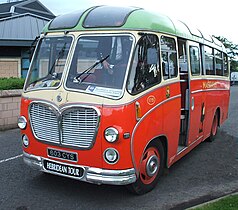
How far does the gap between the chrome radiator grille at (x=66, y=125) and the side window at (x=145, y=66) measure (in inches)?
27.2

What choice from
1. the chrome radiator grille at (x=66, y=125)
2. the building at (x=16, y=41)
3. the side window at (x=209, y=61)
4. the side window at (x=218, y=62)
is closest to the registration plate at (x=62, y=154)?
the chrome radiator grille at (x=66, y=125)

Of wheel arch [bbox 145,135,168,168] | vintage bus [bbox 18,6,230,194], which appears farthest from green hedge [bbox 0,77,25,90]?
wheel arch [bbox 145,135,168,168]

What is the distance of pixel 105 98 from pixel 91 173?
1.03m

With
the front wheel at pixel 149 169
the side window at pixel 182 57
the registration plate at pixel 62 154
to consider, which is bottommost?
the front wheel at pixel 149 169

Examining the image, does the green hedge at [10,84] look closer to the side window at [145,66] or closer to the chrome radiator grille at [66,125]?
the chrome radiator grille at [66,125]

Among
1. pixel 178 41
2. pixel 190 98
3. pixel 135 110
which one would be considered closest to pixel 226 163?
pixel 190 98

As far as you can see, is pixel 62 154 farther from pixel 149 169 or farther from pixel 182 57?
pixel 182 57

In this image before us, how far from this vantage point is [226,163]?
738 centimetres

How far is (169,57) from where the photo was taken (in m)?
5.91

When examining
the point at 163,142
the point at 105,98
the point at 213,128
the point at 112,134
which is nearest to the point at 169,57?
the point at 163,142

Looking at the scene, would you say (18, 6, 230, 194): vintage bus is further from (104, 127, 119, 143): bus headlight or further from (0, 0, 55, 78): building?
(0, 0, 55, 78): building

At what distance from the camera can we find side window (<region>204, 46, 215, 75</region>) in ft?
27.0

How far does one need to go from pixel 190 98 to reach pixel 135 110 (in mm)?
2229

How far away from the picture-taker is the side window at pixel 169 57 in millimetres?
5696
